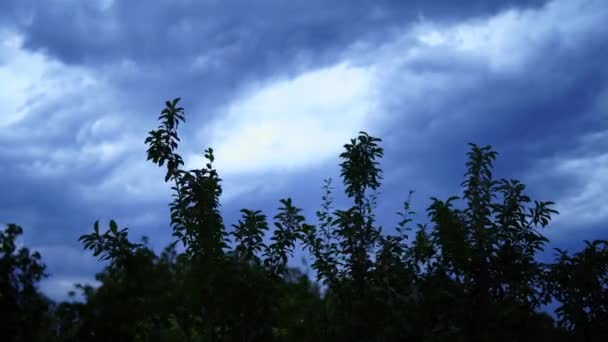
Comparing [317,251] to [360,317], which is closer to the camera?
[360,317]

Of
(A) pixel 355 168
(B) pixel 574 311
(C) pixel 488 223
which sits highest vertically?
(A) pixel 355 168

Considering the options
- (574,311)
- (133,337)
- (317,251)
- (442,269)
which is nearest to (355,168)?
(317,251)

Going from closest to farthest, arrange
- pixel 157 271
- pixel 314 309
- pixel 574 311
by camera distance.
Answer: pixel 574 311 < pixel 314 309 < pixel 157 271

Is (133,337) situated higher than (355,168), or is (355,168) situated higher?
(355,168)

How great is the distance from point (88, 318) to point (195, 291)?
4.64m

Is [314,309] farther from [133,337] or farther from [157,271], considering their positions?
[133,337]

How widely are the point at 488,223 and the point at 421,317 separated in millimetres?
2315

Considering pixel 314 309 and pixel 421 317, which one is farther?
pixel 314 309

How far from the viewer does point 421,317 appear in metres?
9.55

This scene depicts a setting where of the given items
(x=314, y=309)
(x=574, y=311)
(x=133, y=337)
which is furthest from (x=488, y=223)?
(x=133, y=337)

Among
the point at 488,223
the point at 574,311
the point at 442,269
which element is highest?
the point at 488,223

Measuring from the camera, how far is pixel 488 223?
10.6m

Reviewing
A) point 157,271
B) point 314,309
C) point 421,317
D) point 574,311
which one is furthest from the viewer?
point 157,271

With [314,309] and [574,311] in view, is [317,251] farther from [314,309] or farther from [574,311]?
[574,311]
